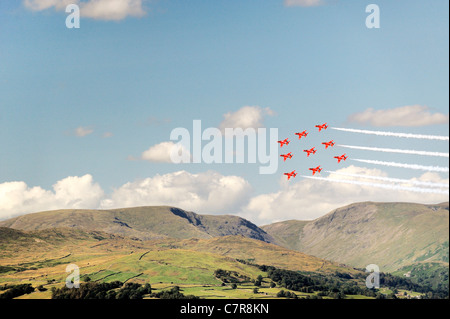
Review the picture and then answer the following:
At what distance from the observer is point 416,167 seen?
16488cm

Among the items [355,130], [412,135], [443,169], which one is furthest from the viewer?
[355,130]

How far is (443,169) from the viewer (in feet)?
488

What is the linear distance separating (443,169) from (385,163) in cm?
3433

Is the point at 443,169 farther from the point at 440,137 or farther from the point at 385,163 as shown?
the point at 385,163

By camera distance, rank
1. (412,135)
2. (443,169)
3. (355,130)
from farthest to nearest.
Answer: (355,130)
(412,135)
(443,169)

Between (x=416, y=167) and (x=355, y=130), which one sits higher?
(x=355, y=130)

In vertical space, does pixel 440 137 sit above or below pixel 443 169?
above

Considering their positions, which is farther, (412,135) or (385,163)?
(385,163)

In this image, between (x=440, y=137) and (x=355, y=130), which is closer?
(x=440, y=137)

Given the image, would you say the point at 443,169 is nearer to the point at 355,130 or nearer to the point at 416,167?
the point at 416,167

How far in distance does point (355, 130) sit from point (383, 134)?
43.0 feet

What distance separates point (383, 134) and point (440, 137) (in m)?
31.8

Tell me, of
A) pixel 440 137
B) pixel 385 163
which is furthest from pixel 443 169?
pixel 385 163

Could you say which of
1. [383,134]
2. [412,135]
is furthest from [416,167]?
[383,134]
